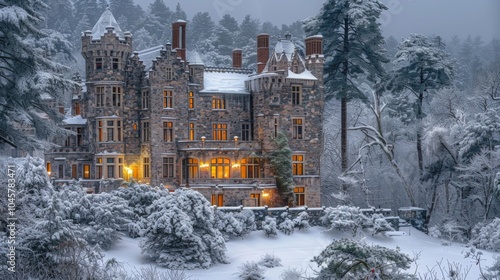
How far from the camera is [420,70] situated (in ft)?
152

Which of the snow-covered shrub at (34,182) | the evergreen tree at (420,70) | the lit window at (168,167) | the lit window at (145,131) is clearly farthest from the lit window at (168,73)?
the evergreen tree at (420,70)

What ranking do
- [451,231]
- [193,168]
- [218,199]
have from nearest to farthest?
[451,231] < [218,199] < [193,168]

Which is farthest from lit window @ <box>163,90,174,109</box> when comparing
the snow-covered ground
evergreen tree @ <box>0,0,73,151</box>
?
evergreen tree @ <box>0,0,73,151</box>

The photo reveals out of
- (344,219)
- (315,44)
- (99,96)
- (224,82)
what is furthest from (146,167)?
(315,44)

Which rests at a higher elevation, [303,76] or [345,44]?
[345,44]

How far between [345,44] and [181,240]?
21.5 meters

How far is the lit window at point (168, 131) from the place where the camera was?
41250 mm

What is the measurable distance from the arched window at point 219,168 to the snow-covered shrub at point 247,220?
18.8ft

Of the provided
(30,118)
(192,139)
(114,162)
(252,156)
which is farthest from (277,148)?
(30,118)

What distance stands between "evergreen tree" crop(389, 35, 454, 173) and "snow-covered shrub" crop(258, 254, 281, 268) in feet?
63.6

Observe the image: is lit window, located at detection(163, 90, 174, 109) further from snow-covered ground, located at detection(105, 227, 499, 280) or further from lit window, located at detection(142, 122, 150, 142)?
snow-covered ground, located at detection(105, 227, 499, 280)

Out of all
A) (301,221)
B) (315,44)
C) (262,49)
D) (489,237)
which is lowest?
(489,237)

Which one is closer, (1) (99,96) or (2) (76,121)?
(1) (99,96)

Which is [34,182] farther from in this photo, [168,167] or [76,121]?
[76,121]
